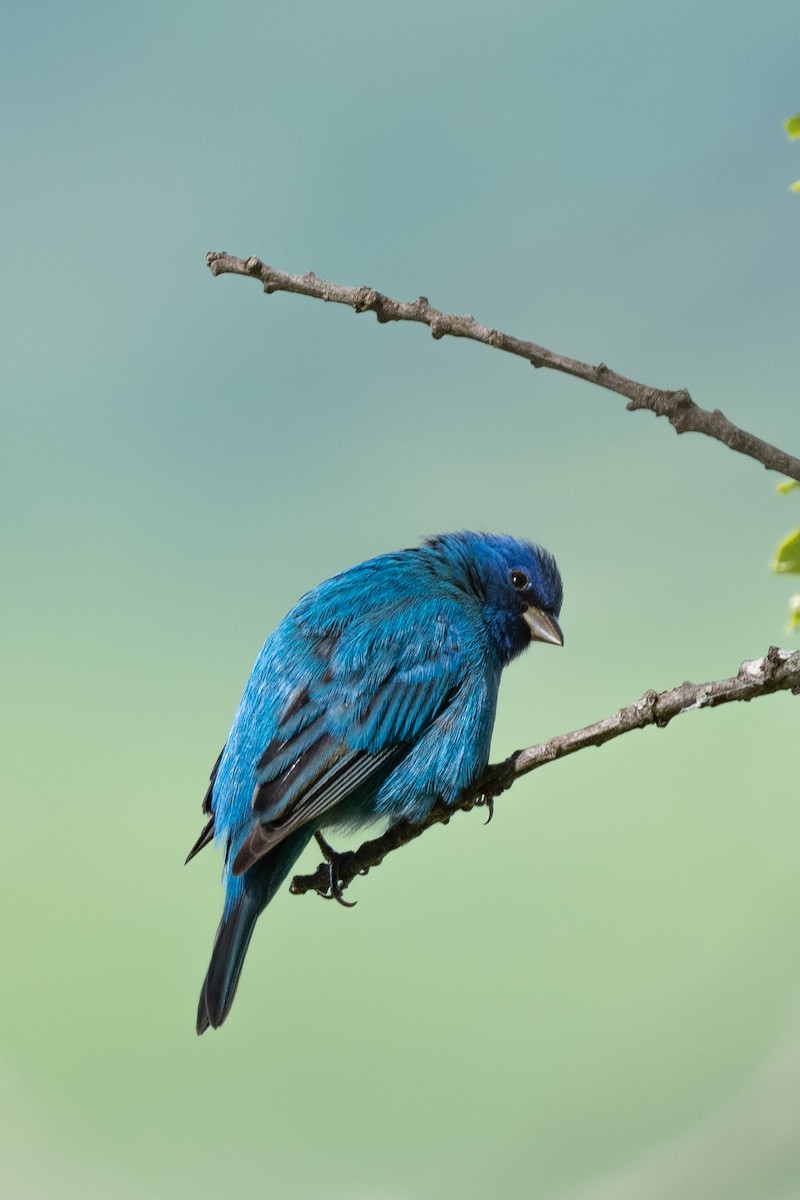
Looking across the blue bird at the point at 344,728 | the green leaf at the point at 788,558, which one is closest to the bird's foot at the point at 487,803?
the blue bird at the point at 344,728

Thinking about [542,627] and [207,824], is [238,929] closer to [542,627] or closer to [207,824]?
[207,824]

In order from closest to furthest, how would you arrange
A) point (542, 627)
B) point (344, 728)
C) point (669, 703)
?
point (669, 703) < point (344, 728) < point (542, 627)

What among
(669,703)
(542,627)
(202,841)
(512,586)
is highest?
(512,586)

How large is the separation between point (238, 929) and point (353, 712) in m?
0.59

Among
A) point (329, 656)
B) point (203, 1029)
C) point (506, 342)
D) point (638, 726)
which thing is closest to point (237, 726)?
point (329, 656)

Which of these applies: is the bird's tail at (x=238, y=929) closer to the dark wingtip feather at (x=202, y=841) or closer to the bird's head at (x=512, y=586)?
the dark wingtip feather at (x=202, y=841)

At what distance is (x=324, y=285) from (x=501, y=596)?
175cm

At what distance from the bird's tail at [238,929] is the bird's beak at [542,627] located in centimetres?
96

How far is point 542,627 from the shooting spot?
11.9 ft

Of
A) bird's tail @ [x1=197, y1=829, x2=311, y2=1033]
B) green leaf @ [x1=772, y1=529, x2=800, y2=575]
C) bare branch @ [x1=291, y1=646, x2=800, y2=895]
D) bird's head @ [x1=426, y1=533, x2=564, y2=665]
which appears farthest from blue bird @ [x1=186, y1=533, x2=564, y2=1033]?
green leaf @ [x1=772, y1=529, x2=800, y2=575]

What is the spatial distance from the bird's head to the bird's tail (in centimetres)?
93

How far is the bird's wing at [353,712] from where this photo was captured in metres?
2.94

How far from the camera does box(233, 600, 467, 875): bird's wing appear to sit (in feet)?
9.66

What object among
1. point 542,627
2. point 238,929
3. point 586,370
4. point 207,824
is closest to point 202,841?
point 207,824
